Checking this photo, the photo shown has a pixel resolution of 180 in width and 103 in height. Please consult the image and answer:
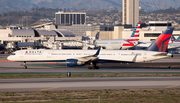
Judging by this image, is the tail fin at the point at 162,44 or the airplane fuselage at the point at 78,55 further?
the tail fin at the point at 162,44

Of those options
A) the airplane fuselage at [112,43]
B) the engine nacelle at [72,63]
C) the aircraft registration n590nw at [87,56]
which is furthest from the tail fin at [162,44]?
the airplane fuselage at [112,43]

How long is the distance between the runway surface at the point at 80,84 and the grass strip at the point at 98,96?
2.18m

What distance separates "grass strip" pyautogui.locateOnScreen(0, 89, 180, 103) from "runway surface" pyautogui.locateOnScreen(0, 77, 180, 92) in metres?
2.18

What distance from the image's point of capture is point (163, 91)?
30219 millimetres

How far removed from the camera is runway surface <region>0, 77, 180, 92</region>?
104 feet

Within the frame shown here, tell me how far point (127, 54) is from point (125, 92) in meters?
24.5

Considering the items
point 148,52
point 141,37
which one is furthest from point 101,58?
point 141,37

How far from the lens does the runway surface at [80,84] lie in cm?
3177

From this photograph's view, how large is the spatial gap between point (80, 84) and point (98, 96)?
23.7 ft

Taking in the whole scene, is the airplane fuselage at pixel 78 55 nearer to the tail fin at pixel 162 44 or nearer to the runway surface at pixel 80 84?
the tail fin at pixel 162 44

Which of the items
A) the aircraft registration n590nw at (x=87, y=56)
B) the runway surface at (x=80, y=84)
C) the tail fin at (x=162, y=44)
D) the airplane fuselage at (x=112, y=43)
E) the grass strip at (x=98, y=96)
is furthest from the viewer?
the airplane fuselage at (x=112, y=43)

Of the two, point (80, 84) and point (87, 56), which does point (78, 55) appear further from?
point (80, 84)

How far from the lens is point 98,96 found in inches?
1077

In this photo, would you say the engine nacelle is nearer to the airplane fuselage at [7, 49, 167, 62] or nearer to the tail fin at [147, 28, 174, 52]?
the airplane fuselage at [7, 49, 167, 62]
